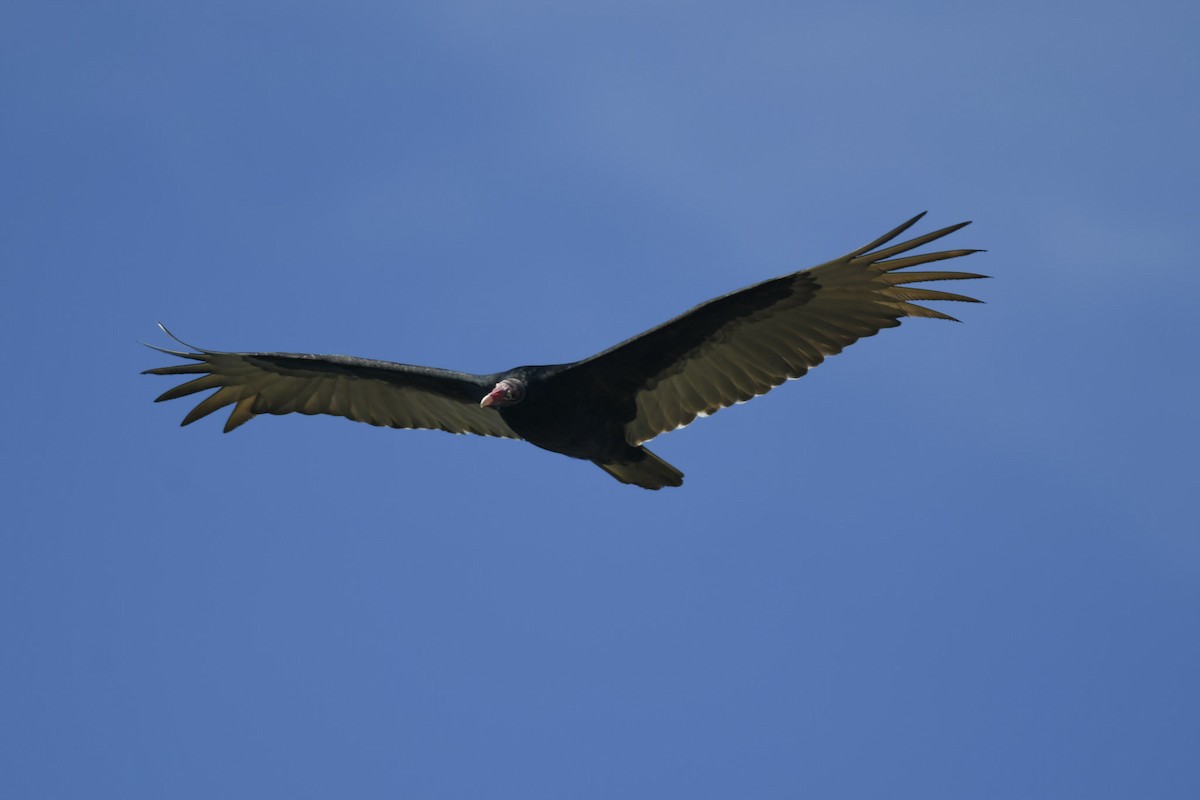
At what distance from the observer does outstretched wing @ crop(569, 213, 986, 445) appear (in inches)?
372

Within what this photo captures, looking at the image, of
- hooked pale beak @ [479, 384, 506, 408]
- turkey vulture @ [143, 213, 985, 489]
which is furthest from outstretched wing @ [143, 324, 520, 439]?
hooked pale beak @ [479, 384, 506, 408]

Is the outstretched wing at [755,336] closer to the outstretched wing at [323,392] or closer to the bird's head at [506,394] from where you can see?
the bird's head at [506,394]

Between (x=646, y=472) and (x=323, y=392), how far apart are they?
2.72 meters

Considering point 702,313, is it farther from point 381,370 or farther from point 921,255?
point 381,370

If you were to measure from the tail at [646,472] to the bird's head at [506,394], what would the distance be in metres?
0.82

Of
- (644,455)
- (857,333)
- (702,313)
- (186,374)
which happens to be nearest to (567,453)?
(644,455)

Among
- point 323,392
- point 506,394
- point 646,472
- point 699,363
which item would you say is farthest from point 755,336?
point 323,392

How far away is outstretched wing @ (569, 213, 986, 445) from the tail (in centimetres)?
18

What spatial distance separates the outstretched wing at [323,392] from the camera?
11102mm

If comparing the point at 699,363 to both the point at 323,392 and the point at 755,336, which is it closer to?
the point at 755,336

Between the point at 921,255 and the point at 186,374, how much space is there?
5341 millimetres

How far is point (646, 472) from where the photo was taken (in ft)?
33.5

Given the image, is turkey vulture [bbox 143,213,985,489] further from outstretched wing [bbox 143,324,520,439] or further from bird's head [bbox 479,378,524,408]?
outstretched wing [bbox 143,324,520,439]

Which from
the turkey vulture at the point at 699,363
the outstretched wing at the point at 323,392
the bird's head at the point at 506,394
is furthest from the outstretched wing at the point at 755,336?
the outstretched wing at the point at 323,392
